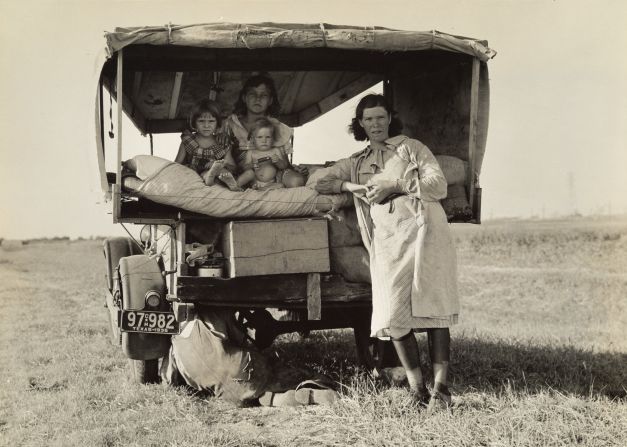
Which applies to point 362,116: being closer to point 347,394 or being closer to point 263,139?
point 263,139

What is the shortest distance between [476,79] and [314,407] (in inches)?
95.4

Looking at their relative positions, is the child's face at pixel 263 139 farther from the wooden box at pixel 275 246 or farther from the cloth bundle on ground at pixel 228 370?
the cloth bundle on ground at pixel 228 370

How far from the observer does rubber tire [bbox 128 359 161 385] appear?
212 inches

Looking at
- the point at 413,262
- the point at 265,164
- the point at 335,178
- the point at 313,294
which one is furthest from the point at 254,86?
the point at 413,262

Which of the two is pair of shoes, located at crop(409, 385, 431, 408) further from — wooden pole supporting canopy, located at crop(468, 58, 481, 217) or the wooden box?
wooden pole supporting canopy, located at crop(468, 58, 481, 217)

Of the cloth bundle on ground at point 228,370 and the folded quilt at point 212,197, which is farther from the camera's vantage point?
A: the cloth bundle on ground at point 228,370

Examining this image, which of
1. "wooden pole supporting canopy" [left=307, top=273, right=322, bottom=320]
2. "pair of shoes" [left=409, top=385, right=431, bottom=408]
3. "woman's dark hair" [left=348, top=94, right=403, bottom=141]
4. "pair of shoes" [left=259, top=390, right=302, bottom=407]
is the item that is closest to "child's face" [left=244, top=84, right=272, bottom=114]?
"woman's dark hair" [left=348, top=94, right=403, bottom=141]

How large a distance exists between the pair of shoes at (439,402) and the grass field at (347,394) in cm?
8

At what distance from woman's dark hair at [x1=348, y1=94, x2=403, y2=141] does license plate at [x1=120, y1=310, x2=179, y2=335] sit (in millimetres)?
1793

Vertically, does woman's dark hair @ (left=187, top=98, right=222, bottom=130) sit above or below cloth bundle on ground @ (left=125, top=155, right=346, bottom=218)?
above

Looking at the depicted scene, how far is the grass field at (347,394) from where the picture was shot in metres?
3.74

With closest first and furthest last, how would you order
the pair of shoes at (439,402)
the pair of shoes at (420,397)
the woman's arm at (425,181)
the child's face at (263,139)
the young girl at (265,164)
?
1. the pair of shoes at (439,402)
2. the pair of shoes at (420,397)
3. the woman's arm at (425,181)
4. the young girl at (265,164)
5. the child's face at (263,139)

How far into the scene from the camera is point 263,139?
526 cm

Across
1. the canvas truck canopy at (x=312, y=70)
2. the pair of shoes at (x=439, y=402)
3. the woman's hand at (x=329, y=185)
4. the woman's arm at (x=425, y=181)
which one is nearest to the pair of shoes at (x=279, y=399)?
the pair of shoes at (x=439, y=402)
